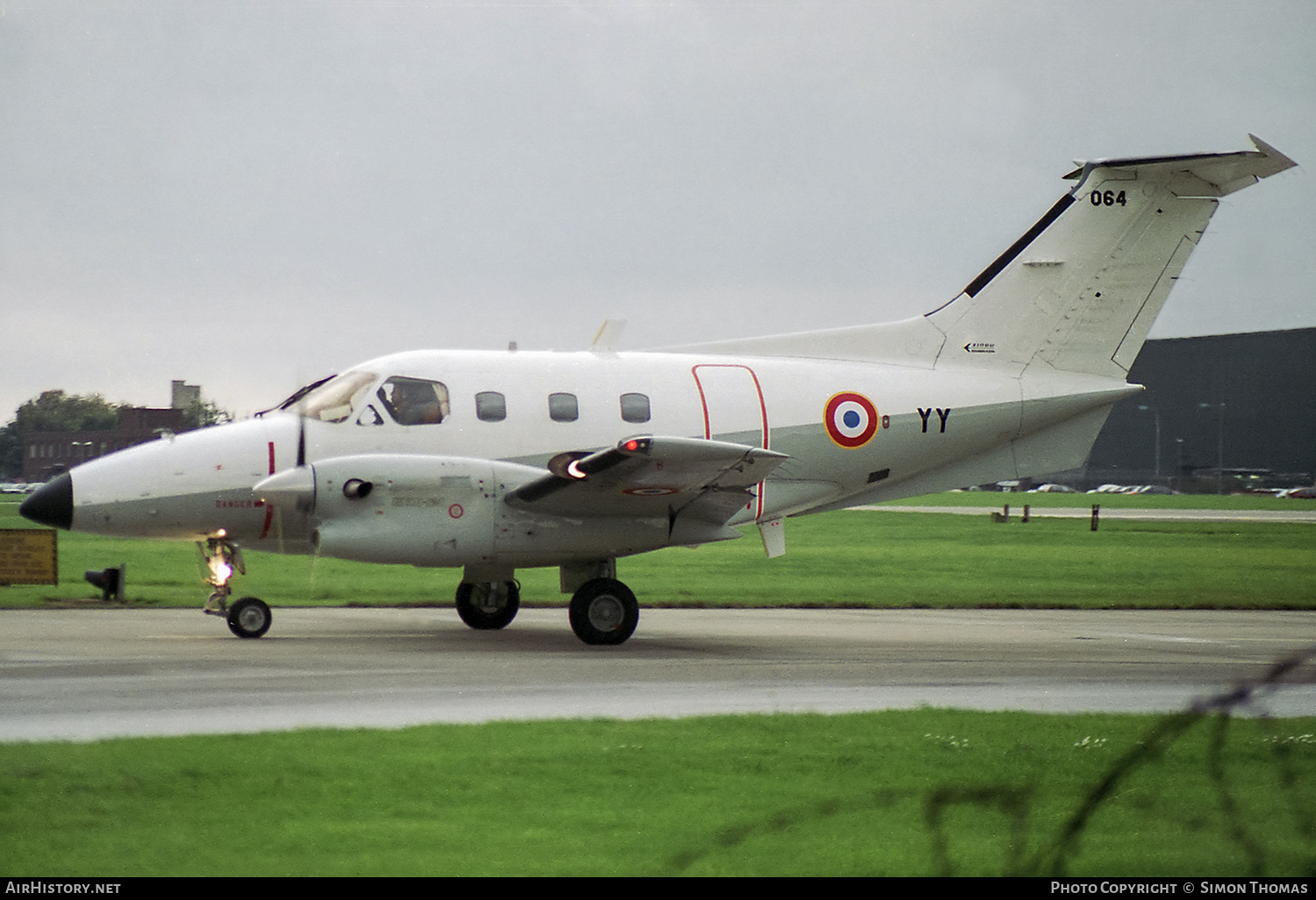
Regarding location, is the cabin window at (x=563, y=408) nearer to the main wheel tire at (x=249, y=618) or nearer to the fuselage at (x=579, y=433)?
the fuselage at (x=579, y=433)

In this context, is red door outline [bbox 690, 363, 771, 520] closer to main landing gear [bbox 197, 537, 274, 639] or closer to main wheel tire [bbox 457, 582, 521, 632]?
main wheel tire [bbox 457, 582, 521, 632]

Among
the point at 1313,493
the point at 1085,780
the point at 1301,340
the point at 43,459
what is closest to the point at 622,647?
the point at 1085,780

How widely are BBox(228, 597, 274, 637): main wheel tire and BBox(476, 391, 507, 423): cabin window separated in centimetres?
333

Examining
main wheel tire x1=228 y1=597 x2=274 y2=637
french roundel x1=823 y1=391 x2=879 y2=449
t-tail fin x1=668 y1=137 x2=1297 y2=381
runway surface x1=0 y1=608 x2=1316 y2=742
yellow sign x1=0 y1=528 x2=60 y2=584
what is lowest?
runway surface x1=0 y1=608 x2=1316 y2=742

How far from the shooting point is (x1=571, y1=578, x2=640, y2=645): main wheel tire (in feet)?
51.0

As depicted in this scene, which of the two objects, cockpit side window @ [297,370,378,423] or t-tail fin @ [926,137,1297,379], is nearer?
cockpit side window @ [297,370,378,423]

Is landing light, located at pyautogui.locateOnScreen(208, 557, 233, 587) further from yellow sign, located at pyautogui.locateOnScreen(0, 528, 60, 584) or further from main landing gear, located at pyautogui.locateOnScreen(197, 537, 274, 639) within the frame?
yellow sign, located at pyautogui.locateOnScreen(0, 528, 60, 584)

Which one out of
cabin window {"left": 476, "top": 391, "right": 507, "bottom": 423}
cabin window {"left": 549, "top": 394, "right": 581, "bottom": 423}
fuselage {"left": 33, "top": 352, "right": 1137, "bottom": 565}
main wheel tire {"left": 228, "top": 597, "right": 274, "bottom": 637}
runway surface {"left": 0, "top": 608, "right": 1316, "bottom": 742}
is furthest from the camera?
cabin window {"left": 549, "top": 394, "right": 581, "bottom": 423}

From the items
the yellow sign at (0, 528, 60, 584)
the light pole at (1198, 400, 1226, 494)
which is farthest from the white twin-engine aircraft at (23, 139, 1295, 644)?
the light pole at (1198, 400, 1226, 494)

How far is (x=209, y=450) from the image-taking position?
1509 cm

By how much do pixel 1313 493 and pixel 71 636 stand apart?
86.4m

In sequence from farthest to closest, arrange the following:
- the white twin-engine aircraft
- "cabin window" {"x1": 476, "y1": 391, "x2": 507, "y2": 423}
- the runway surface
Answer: "cabin window" {"x1": 476, "y1": 391, "x2": 507, "y2": 423}
the white twin-engine aircraft
the runway surface

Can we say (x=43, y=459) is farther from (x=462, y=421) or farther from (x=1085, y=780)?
(x=1085, y=780)

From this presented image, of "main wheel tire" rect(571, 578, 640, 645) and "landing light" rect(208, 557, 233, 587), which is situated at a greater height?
"landing light" rect(208, 557, 233, 587)
